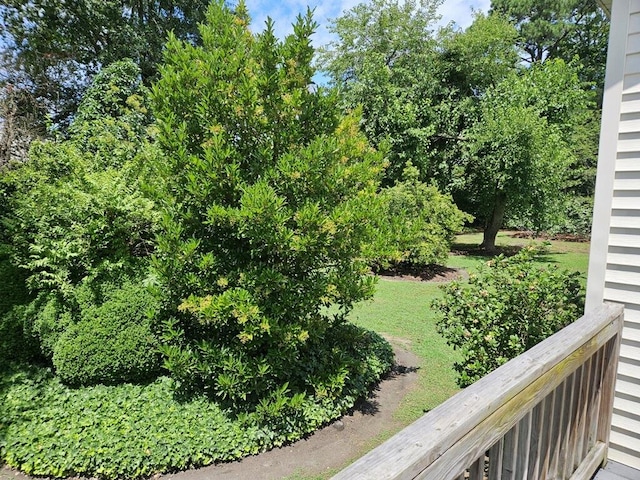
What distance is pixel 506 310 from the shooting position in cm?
328

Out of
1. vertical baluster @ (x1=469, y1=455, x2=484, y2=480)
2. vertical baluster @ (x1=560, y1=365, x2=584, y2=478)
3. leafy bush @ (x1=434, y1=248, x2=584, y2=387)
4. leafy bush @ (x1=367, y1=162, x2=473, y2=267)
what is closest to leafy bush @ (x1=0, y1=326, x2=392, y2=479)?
leafy bush @ (x1=434, y1=248, x2=584, y2=387)

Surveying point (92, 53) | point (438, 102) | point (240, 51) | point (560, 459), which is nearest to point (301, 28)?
point (240, 51)

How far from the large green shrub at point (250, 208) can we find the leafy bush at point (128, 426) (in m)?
0.21

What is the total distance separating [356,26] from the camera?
17.9 metres

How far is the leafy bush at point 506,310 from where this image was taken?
3.11 meters

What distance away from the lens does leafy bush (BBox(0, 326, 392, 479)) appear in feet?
10.2

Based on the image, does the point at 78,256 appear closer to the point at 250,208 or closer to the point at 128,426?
the point at 128,426

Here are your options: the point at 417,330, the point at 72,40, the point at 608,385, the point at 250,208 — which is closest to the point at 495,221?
the point at 417,330

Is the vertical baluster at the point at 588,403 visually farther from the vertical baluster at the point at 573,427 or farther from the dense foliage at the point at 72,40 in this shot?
the dense foliage at the point at 72,40

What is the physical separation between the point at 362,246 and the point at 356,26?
17371 millimetres

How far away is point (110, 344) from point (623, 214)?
430cm

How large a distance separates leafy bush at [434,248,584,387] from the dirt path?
1058 mm

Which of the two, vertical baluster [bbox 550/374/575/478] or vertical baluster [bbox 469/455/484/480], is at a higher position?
vertical baluster [bbox 469/455/484/480]

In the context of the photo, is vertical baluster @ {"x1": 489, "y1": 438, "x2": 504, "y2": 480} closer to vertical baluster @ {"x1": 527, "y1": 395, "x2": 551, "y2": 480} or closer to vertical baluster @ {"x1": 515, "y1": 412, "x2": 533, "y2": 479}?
vertical baluster @ {"x1": 515, "y1": 412, "x2": 533, "y2": 479}
